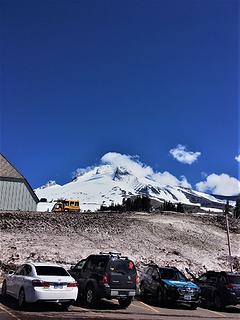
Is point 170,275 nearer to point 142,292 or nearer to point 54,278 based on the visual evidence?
point 142,292

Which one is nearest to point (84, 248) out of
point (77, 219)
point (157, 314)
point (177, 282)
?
point (77, 219)

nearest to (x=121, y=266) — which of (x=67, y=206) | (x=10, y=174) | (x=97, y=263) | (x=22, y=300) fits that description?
(x=97, y=263)

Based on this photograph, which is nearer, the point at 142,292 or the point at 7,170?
the point at 142,292

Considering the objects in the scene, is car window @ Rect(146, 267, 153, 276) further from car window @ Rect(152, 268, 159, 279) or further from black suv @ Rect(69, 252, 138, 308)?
black suv @ Rect(69, 252, 138, 308)

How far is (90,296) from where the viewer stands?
18953 mm

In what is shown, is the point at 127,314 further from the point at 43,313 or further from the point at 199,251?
the point at 199,251

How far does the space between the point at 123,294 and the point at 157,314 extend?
1.46 m

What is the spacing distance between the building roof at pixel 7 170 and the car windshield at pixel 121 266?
47454mm

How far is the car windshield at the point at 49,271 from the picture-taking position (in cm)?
1725

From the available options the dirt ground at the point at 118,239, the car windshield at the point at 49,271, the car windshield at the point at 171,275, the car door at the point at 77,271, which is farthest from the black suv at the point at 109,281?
the dirt ground at the point at 118,239

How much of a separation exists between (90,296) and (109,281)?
1.13 metres

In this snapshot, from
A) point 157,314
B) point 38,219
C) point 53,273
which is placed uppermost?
point 38,219

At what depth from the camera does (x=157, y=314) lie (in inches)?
708

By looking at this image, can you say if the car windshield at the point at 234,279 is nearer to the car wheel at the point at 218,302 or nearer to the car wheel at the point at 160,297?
the car wheel at the point at 218,302
